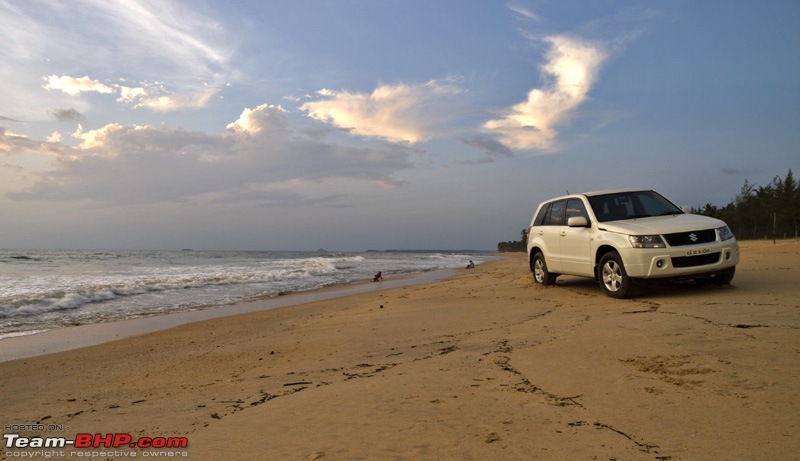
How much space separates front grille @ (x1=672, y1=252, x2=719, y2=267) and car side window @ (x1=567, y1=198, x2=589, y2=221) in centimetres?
174

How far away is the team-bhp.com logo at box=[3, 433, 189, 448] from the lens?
119 inches

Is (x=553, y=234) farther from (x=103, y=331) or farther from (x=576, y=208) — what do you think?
(x=103, y=331)

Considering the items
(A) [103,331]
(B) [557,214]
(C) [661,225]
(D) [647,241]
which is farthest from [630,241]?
(A) [103,331]

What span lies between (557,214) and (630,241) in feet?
7.80

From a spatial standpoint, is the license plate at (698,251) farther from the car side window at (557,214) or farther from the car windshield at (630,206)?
the car side window at (557,214)

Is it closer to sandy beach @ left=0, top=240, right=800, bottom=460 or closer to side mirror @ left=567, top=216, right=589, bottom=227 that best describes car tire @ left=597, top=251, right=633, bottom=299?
sandy beach @ left=0, top=240, right=800, bottom=460

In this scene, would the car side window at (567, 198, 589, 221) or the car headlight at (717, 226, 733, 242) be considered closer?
the car headlight at (717, 226, 733, 242)

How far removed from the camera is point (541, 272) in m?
10.5

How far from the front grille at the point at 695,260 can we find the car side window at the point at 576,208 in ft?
5.69

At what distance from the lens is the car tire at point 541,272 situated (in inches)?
402

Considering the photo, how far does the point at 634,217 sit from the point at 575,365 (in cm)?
528

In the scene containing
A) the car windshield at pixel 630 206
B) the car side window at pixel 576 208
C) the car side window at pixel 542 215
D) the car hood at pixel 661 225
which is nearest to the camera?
the car hood at pixel 661 225

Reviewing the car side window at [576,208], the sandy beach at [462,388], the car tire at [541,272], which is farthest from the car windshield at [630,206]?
the car tire at [541,272]

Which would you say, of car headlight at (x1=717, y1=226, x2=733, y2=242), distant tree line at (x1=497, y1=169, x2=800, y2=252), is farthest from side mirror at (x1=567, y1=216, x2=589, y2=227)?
distant tree line at (x1=497, y1=169, x2=800, y2=252)
